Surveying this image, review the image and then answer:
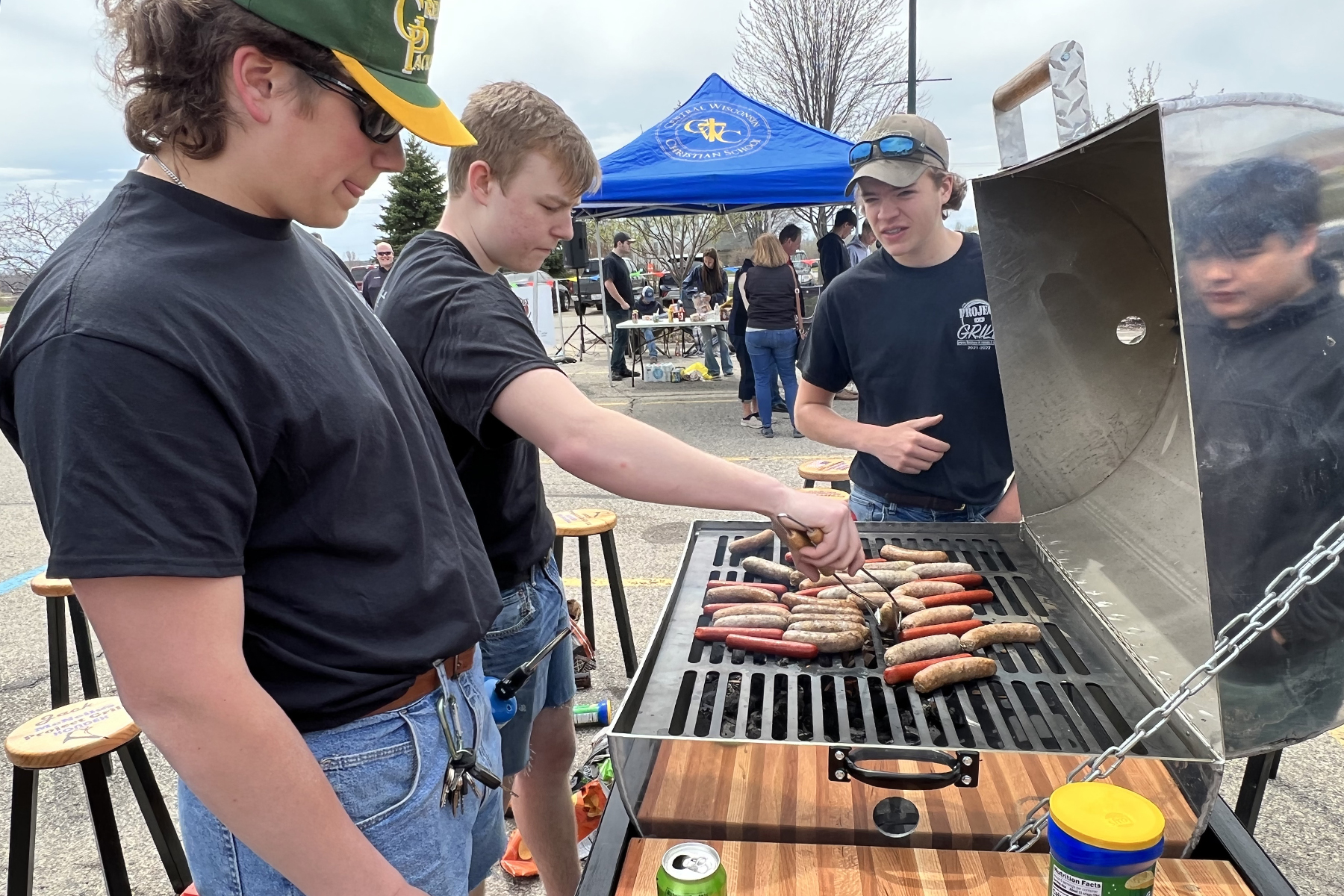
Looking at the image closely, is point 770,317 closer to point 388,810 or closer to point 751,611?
point 751,611

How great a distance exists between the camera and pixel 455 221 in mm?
2062

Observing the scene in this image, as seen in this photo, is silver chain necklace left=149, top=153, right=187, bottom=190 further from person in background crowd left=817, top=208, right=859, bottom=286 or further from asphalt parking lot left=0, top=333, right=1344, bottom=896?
person in background crowd left=817, top=208, right=859, bottom=286

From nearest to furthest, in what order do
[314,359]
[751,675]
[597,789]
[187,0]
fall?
[187,0] < [314,359] < [751,675] < [597,789]

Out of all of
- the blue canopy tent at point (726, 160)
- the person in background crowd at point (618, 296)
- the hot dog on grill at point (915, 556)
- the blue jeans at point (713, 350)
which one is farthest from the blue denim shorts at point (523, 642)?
the blue jeans at point (713, 350)

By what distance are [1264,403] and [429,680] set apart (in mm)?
1371

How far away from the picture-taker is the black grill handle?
1367mm

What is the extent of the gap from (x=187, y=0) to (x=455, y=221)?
1022 millimetres

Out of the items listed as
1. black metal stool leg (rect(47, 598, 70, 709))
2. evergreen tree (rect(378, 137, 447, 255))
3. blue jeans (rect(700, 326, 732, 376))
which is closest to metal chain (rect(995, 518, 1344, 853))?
black metal stool leg (rect(47, 598, 70, 709))

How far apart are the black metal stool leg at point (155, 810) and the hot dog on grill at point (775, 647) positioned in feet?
6.35

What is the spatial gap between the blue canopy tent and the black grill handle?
8682 mm

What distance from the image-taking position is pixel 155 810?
8.78ft

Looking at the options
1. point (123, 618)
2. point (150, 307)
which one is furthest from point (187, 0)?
point (123, 618)

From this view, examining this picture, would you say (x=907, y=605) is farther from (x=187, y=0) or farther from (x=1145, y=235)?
(x=187, y=0)

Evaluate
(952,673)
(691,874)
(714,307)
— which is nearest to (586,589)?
(952,673)
